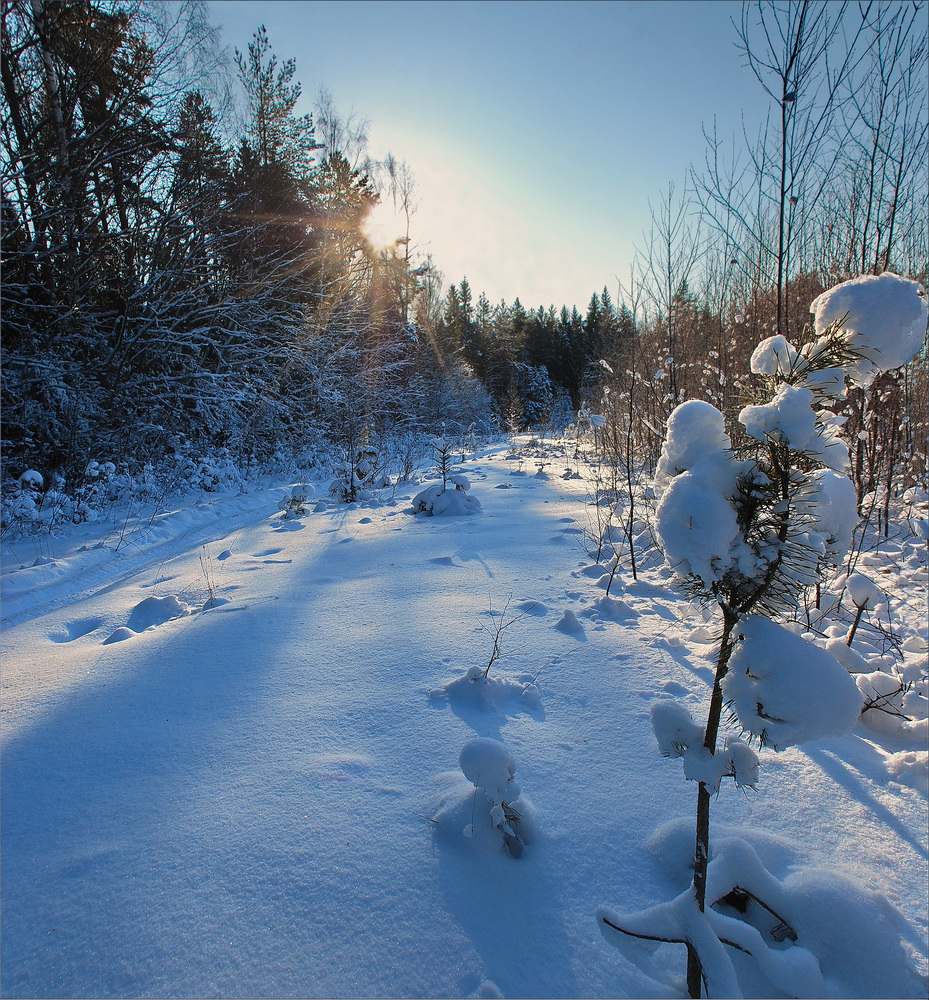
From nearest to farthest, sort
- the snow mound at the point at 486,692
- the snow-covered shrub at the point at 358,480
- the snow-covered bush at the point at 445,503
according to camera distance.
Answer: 1. the snow mound at the point at 486,692
2. the snow-covered bush at the point at 445,503
3. the snow-covered shrub at the point at 358,480

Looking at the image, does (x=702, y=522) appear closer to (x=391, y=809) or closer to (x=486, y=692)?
(x=391, y=809)

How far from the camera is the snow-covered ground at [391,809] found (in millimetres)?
903

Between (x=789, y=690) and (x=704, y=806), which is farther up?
(x=789, y=690)

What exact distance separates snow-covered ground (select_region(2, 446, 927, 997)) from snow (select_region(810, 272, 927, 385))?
3.47ft

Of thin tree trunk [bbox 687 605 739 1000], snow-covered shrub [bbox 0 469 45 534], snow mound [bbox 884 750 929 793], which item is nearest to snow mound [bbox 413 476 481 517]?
snow-covered shrub [bbox 0 469 45 534]

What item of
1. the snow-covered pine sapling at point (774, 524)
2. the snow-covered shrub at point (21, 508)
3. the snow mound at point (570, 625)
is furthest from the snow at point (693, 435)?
the snow-covered shrub at point (21, 508)

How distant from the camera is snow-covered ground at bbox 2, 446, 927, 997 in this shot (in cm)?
90

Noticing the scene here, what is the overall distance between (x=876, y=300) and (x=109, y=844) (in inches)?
73.9

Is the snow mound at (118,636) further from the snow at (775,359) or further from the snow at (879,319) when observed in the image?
the snow at (879,319)

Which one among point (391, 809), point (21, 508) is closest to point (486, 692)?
point (391, 809)

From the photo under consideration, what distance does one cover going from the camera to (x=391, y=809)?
1238 mm

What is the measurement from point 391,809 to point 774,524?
3.73 ft

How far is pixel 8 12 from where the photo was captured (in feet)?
19.2

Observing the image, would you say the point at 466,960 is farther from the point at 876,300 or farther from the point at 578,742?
the point at 876,300
